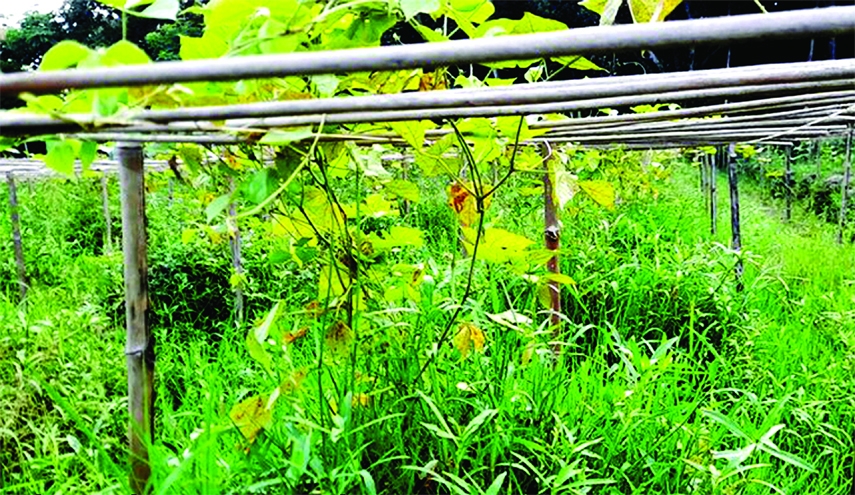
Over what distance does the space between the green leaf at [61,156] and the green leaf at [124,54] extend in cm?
12

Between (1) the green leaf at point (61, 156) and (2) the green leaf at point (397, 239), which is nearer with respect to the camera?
(1) the green leaf at point (61, 156)

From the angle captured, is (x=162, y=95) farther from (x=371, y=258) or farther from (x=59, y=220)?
(x=59, y=220)

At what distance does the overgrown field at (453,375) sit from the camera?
146 centimetres

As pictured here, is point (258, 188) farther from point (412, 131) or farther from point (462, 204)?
point (462, 204)

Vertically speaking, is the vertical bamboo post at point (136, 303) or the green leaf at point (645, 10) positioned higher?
the green leaf at point (645, 10)

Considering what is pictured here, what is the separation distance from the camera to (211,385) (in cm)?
221

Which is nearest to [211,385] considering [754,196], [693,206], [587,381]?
[587,381]

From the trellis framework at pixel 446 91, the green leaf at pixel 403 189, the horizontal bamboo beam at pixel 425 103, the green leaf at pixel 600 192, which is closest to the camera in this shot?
the trellis framework at pixel 446 91

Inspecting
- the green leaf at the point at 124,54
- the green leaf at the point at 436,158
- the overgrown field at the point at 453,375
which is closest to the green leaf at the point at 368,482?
the overgrown field at the point at 453,375

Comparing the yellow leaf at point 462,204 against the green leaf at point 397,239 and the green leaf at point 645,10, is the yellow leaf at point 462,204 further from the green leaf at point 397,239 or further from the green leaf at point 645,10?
the green leaf at point 645,10

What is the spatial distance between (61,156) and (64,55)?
128mm

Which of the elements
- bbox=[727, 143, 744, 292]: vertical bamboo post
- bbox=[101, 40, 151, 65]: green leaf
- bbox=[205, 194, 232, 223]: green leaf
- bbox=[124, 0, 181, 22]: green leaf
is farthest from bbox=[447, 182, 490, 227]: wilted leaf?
bbox=[727, 143, 744, 292]: vertical bamboo post

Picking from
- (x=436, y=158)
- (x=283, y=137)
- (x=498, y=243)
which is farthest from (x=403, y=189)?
(x=283, y=137)

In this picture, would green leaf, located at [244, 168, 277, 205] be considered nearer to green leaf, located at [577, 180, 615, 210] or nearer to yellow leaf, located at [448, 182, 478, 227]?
yellow leaf, located at [448, 182, 478, 227]
